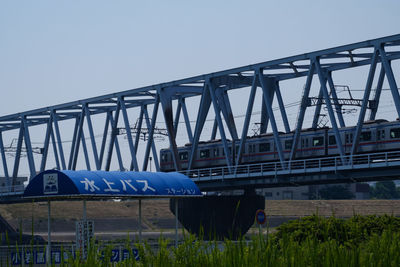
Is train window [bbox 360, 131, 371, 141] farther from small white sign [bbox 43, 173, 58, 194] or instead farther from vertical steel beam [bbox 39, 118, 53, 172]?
vertical steel beam [bbox 39, 118, 53, 172]

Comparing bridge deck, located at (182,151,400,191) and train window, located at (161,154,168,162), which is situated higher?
train window, located at (161,154,168,162)

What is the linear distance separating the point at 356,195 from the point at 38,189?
154970 mm

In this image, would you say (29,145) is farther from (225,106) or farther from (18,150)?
(225,106)

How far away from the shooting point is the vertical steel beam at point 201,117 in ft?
197

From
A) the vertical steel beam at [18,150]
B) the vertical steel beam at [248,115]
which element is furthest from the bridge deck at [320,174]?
the vertical steel beam at [18,150]

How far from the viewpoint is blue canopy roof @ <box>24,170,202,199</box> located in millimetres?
32219

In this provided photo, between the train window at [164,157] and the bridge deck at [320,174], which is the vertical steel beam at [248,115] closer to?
the bridge deck at [320,174]

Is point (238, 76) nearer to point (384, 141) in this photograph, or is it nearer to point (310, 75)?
point (310, 75)

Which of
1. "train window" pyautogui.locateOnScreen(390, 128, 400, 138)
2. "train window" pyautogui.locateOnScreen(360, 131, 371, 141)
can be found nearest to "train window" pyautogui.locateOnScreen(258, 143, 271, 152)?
"train window" pyautogui.locateOnScreen(360, 131, 371, 141)

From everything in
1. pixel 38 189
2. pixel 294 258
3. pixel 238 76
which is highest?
pixel 238 76

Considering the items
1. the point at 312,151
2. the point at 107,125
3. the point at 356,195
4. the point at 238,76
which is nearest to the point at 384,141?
the point at 312,151

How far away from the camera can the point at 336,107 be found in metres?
54.5

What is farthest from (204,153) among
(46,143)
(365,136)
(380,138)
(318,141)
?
(46,143)

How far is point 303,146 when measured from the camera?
54562mm
